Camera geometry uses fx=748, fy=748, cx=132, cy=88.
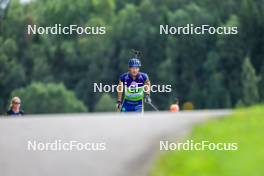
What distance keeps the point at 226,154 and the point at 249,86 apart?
2.96 metres

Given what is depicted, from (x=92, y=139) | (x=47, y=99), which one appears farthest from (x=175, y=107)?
(x=47, y=99)

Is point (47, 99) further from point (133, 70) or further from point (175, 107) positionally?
point (133, 70)

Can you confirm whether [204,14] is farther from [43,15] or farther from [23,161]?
[23,161]

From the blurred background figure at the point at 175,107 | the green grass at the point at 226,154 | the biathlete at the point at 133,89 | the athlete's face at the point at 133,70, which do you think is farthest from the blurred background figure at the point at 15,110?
the green grass at the point at 226,154

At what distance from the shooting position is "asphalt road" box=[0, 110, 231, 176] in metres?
4.44

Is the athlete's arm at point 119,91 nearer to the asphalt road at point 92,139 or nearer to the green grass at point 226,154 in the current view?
the asphalt road at point 92,139

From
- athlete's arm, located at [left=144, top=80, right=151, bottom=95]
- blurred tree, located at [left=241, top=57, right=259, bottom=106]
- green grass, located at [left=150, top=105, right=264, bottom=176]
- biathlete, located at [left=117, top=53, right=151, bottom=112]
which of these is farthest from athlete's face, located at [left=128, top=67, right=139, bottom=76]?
green grass, located at [left=150, top=105, right=264, bottom=176]

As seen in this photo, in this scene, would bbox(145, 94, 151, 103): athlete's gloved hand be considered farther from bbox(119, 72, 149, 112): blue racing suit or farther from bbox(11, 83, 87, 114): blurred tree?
bbox(11, 83, 87, 114): blurred tree

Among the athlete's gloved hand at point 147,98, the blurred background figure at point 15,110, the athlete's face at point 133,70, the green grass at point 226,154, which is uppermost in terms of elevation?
the athlete's face at point 133,70

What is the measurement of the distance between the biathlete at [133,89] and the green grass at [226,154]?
3.12ft

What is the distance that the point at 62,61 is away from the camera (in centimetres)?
877

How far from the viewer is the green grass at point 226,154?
3508 millimetres

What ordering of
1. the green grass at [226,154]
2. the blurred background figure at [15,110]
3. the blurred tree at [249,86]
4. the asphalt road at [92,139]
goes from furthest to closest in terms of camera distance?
the blurred tree at [249,86] < the blurred background figure at [15,110] < the asphalt road at [92,139] < the green grass at [226,154]

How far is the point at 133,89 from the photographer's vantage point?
5629 mm
